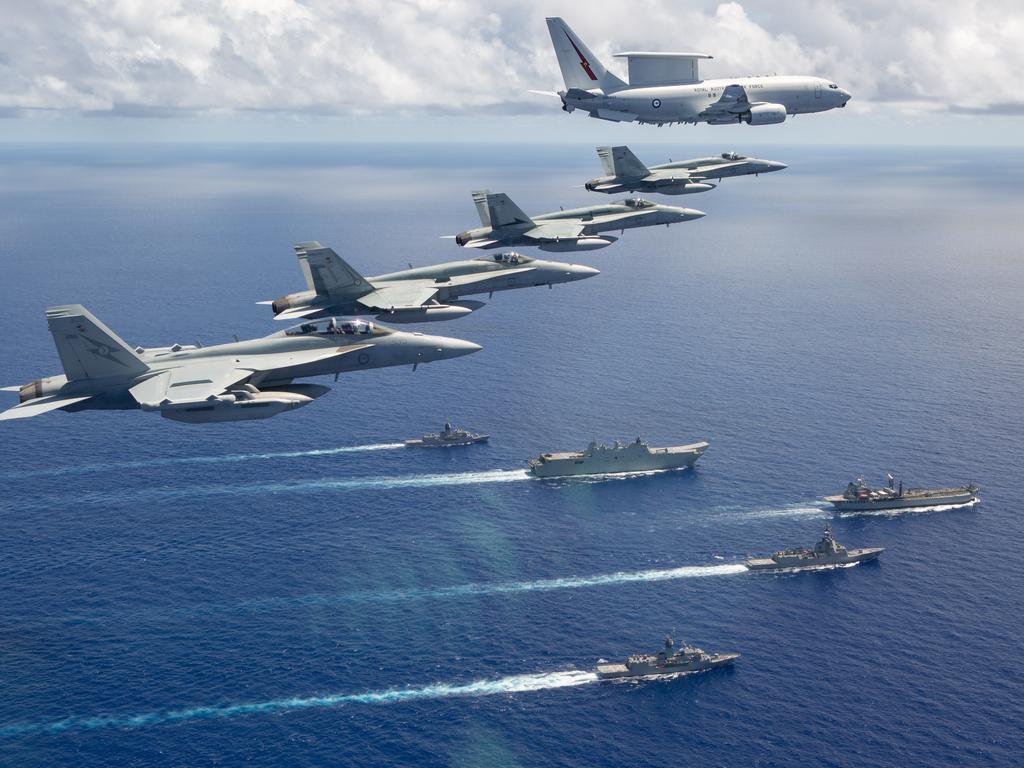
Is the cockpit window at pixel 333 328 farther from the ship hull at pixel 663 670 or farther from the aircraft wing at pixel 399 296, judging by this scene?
the ship hull at pixel 663 670

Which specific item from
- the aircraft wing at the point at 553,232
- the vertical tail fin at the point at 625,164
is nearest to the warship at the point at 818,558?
the aircraft wing at the point at 553,232

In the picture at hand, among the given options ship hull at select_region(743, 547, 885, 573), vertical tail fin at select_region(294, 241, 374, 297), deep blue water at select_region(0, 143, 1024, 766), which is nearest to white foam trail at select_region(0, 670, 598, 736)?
deep blue water at select_region(0, 143, 1024, 766)

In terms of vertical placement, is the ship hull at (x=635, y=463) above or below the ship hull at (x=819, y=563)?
above

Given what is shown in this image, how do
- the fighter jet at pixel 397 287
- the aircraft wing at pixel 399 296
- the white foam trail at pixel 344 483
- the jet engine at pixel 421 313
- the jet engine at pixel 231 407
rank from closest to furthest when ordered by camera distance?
the jet engine at pixel 231 407 → the fighter jet at pixel 397 287 → the jet engine at pixel 421 313 → the aircraft wing at pixel 399 296 → the white foam trail at pixel 344 483

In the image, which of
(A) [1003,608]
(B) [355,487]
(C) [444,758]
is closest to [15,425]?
(B) [355,487]

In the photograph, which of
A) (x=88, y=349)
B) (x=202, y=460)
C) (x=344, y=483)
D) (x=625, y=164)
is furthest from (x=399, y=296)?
(x=202, y=460)

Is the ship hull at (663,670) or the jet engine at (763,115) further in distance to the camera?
the jet engine at (763,115)

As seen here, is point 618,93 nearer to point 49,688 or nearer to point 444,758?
point 444,758

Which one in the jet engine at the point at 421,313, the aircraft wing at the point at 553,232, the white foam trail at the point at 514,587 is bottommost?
the white foam trail at the point at 514,587

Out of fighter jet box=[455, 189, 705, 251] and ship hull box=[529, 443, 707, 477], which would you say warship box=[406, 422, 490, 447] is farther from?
fighter jet box=[455, 189, 705, 251]
